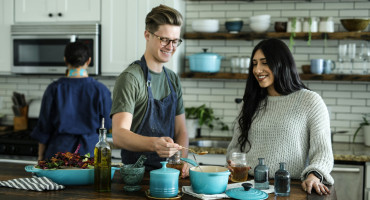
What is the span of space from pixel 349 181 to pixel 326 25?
1515mm

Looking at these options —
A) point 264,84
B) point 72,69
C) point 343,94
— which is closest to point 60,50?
point 72,69

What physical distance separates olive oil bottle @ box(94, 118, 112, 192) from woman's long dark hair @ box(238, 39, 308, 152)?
0.93 m

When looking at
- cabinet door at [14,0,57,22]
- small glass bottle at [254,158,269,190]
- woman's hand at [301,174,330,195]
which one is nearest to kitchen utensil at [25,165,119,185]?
small glass bottle at [254,158,269,190]

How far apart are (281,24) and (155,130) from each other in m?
2.23

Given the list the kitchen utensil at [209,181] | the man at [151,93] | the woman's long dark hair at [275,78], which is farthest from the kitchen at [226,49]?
the kitchen utensil at [209,181]

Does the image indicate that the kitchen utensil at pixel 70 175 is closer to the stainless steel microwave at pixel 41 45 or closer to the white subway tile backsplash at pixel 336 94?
the stainless steel microwave at pixel 41 45

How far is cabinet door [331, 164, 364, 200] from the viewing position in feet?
12.4

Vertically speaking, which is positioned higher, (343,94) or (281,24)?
(281,24)

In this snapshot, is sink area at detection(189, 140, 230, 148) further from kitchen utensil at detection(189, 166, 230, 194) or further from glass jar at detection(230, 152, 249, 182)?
kitchen utensil at detection(189, 166, 230, 194)

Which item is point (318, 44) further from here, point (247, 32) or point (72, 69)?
point (72, 69)

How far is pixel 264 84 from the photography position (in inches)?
105

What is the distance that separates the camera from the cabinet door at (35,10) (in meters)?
4.70

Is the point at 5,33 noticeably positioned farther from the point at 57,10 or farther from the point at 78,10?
the point at 78,10

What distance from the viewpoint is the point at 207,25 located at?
456 centimetres
